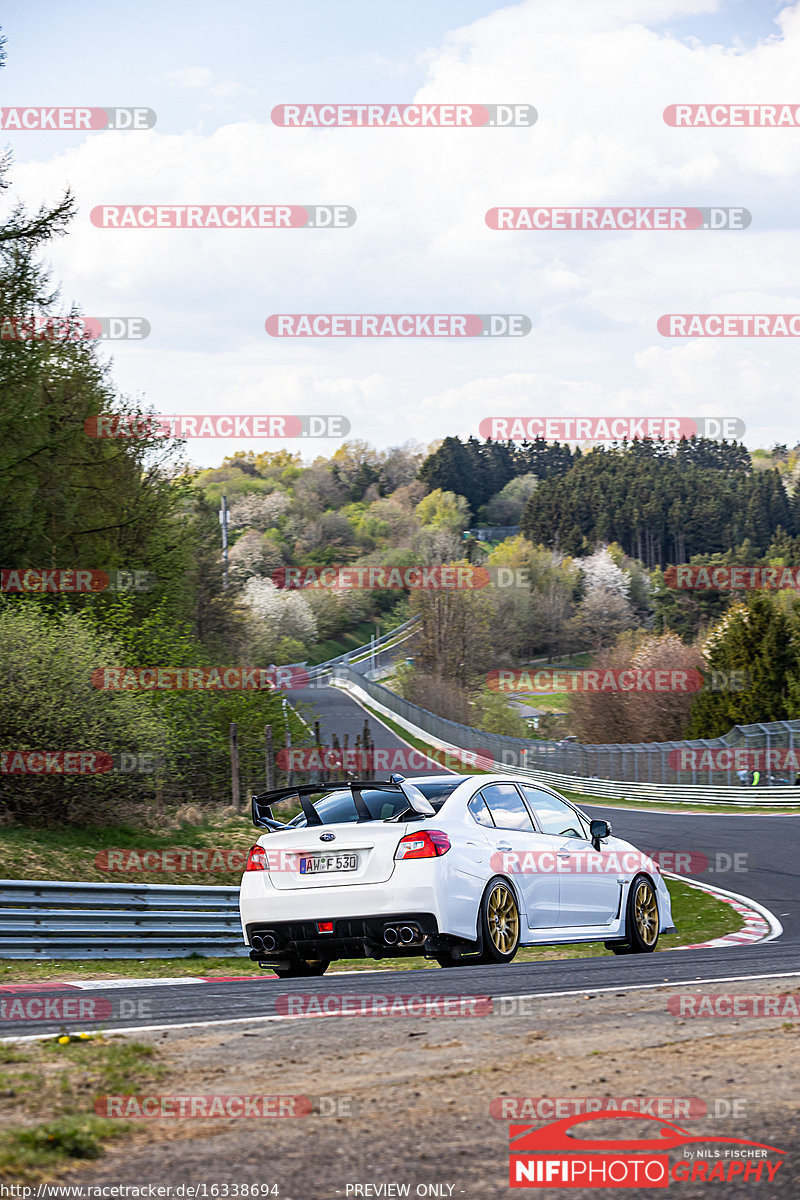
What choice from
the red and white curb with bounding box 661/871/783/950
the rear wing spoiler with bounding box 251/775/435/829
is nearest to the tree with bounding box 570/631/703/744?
the red and white curb with bounding box 661/871/783/950

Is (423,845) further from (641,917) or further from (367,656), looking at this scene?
(367,656)

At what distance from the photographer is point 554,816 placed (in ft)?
35.5

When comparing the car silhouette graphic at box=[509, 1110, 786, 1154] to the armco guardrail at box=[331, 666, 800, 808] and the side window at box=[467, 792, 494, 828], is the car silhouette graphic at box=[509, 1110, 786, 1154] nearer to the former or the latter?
the side window at box=[467, 792, 494, 828]

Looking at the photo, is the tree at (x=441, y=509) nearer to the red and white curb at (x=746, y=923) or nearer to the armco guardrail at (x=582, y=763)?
the armco guardrail at (x=582, y=763)

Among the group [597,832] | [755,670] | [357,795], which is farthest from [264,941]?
[755,670]

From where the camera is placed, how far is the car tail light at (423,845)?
905cm

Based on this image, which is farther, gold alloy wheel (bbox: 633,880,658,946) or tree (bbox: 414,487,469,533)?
tree (bbox: 414,487,469,533)

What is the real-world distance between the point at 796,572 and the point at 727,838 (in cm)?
5708

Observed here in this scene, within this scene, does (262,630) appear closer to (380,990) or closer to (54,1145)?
(380,990)

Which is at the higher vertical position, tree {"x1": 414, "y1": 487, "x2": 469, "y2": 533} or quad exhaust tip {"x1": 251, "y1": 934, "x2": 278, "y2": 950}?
tree {"x1": 414, "y1": 487, "x2": 469, "y2": 533}

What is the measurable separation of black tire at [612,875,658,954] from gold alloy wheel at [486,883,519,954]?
1.77m

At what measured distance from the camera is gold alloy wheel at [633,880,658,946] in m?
11.3

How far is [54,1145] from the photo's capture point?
154 inches

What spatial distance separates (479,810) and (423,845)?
92cm
